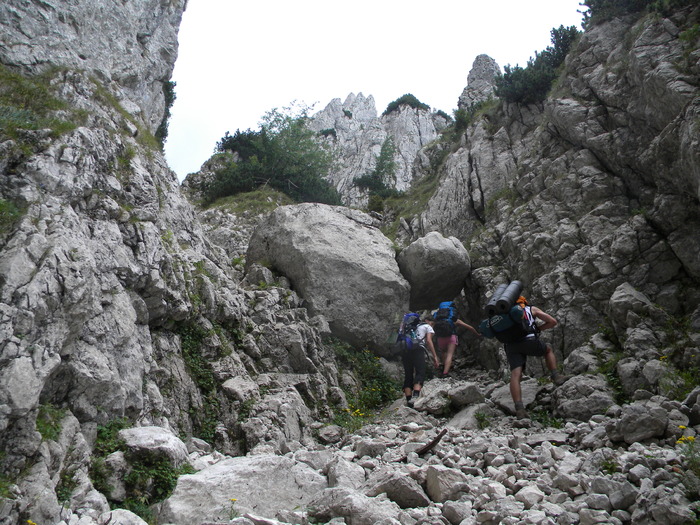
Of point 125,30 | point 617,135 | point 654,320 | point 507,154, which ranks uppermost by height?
point 125,30

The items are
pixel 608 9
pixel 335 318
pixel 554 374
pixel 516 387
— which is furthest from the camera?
pixel 608 9

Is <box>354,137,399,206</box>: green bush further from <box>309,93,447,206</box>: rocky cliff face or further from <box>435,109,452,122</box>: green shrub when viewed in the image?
<box>435,109,452,122</box>: green shrub

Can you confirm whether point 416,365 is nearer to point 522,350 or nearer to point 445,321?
point 445,321

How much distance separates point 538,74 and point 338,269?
15.2 meters

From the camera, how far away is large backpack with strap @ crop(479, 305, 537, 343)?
1051 cm

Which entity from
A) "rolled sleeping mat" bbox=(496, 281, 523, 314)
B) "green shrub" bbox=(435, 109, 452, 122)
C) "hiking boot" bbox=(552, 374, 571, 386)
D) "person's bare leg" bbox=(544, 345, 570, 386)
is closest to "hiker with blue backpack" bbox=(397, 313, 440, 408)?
"rolled sleeping mat" bbox=(496, 281, 523, 314)

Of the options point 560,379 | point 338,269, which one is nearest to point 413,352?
point 560,379

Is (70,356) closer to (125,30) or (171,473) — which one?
(171,473)

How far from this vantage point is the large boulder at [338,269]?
612 inches

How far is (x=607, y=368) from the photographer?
10859mm

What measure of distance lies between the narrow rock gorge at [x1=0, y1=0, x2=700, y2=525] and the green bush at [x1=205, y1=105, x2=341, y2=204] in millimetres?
7670

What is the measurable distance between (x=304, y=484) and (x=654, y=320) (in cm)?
919

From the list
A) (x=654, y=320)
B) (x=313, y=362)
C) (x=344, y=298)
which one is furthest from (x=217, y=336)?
(x=654, y=320)

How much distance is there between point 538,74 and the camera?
23531mm
